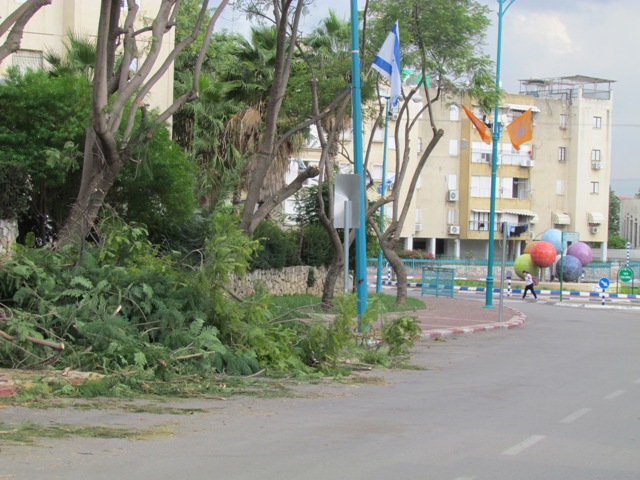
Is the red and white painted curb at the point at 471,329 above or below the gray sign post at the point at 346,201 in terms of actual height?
below

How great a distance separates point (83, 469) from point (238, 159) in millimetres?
24730

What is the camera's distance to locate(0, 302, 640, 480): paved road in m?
7.02

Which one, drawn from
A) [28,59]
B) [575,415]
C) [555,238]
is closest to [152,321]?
[575,415]

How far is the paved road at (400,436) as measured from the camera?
277 inches

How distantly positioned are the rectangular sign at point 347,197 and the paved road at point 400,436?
13.4ft

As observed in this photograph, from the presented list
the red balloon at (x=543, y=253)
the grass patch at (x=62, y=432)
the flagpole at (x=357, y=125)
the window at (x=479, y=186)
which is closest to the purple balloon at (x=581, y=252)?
the red balloon at (x=543, y=253)

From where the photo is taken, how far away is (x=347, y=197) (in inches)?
701

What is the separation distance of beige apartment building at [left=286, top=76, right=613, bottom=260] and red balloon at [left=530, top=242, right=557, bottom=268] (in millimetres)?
14562

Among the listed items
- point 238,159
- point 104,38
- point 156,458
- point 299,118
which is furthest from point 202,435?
point 238,159

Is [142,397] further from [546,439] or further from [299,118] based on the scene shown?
[299,118]

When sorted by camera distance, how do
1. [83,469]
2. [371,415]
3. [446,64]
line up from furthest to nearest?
[446,64] < [371,415] < [83,469]

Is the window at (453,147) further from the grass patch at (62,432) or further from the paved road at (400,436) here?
the grass patch at (62,432)

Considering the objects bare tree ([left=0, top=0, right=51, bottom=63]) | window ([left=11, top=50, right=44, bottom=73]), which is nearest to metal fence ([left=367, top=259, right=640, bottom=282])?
window ([left=11, top=50, right=44, bottom=73])

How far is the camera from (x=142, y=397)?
10.5 metres
